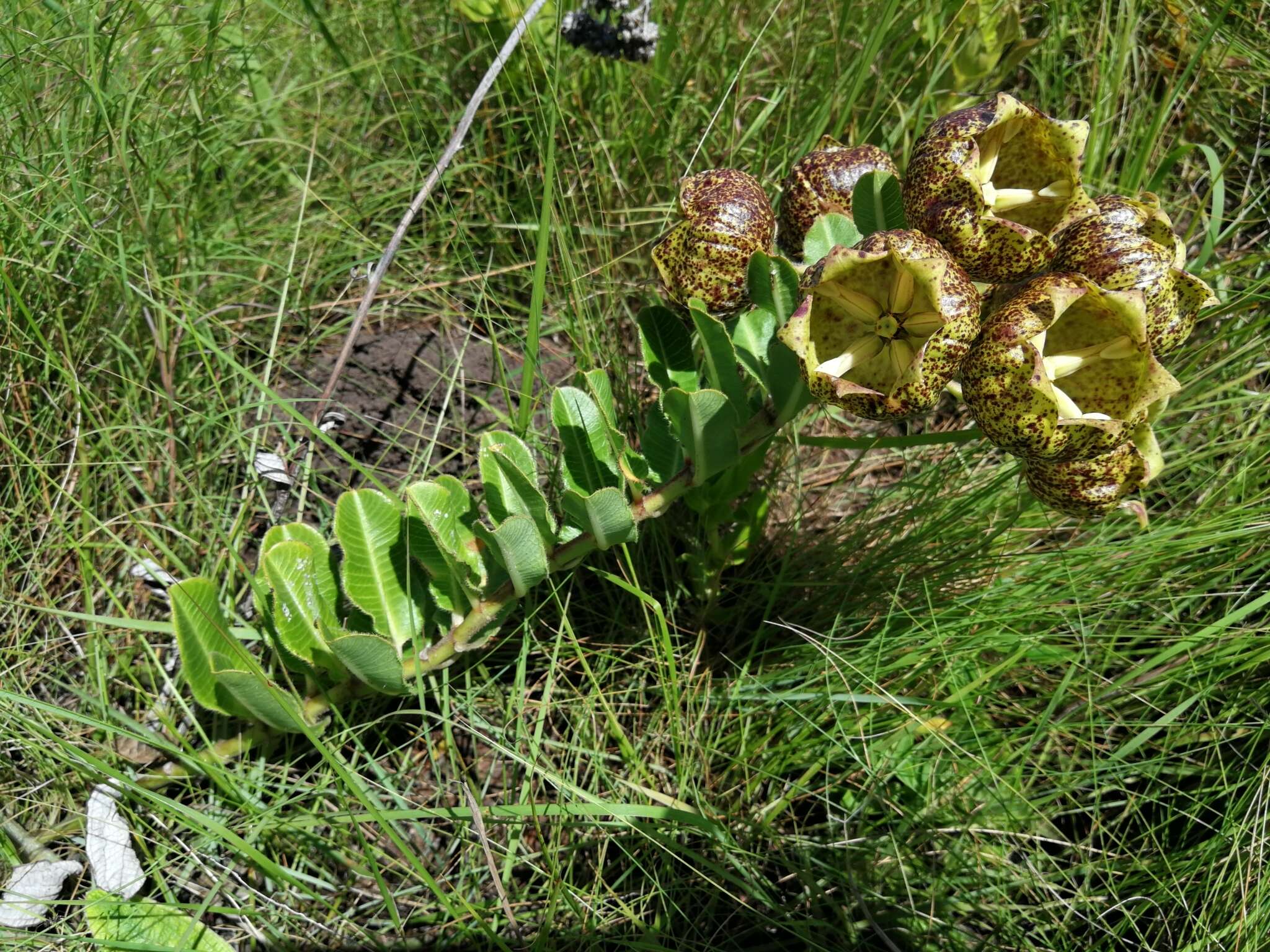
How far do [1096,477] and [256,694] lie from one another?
159cm

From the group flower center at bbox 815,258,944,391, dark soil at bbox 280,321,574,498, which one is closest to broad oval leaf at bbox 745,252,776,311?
flower center at bbox 815,258,944,391

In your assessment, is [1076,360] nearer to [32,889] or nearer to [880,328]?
[880,328]

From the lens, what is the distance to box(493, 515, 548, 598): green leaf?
1.75 m

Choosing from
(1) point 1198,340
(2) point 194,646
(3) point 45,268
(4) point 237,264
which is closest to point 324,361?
(4) point 237,264

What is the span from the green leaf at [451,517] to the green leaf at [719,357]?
54cm

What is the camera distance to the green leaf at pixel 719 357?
5.59ft

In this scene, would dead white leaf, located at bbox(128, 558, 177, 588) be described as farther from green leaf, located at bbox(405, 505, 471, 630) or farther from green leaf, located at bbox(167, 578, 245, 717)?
green leaf, located at bbox(405, 505, 471, 630)

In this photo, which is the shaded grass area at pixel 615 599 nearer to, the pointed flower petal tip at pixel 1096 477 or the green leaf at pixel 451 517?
the green leaf at pixel 451 517

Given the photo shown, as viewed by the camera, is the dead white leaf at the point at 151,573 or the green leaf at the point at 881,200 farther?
the dead white leaf at the point at 151,573

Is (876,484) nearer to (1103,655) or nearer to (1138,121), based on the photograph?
(1103,655)

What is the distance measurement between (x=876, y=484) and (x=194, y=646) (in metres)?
1.82

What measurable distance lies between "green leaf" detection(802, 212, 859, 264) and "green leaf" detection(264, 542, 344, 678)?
3.67ft

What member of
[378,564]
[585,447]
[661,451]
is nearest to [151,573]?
[378,564]

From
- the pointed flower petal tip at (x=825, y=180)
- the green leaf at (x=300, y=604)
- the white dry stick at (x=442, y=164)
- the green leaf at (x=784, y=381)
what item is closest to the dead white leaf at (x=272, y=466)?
the white dry stick at (x=442, y=164)
